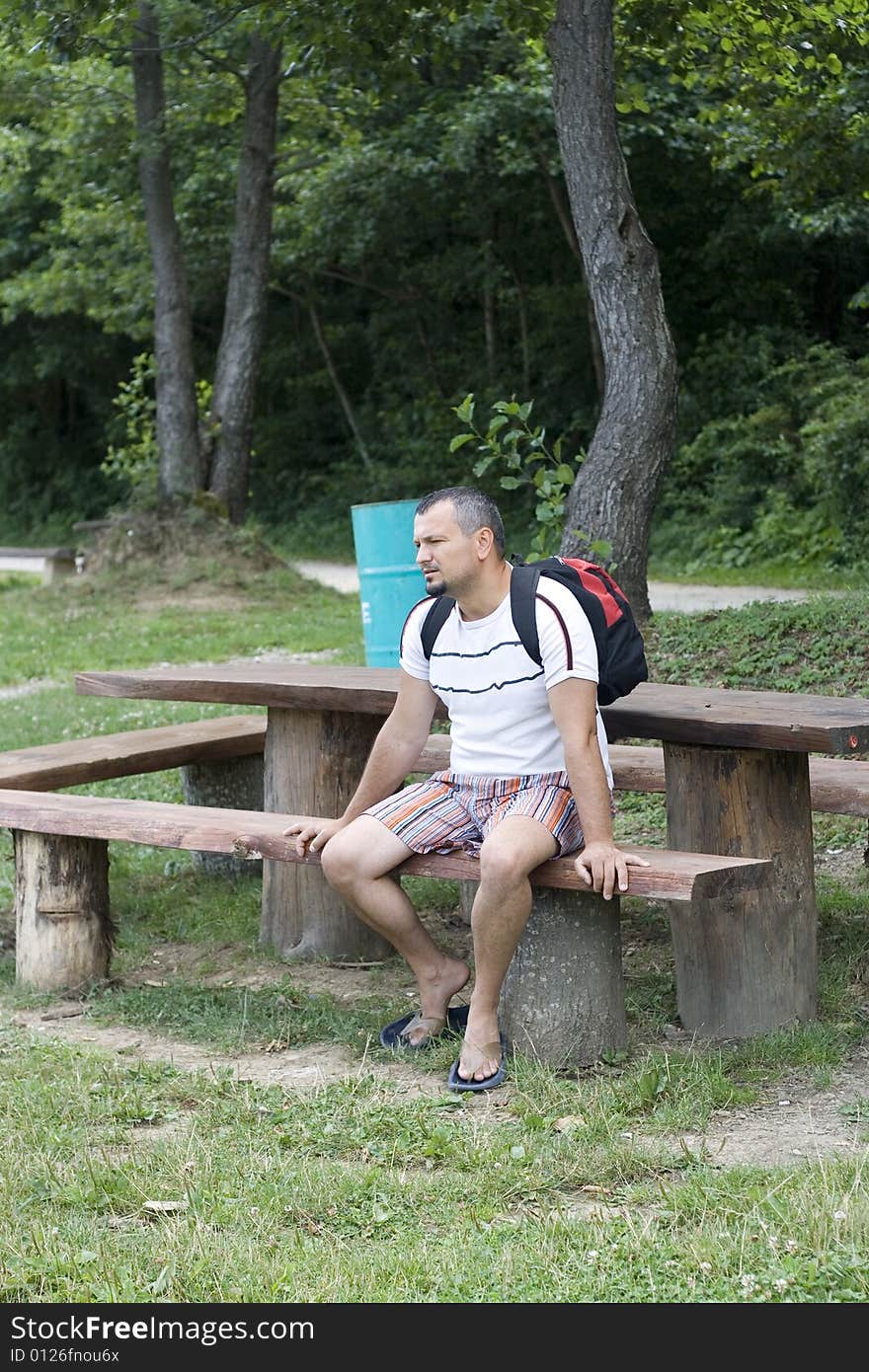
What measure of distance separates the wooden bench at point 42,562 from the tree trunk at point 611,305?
425 inches

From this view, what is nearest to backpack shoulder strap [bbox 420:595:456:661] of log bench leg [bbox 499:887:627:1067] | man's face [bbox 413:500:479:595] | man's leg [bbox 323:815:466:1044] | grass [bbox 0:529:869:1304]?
man's face [bbox 413:500:479:595]

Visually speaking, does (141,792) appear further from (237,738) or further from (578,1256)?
(578,1256)

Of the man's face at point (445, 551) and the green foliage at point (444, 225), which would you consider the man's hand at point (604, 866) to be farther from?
the green foliage at point (444, 225)

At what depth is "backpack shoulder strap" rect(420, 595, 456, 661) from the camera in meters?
4.46

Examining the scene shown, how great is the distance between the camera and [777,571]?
15.5 meters

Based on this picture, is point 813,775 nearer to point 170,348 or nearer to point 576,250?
point 170,348

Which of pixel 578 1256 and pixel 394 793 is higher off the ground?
pixel 394 793

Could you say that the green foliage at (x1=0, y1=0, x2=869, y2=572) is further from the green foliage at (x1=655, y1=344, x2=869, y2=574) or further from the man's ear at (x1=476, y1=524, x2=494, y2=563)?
the man's ear at (x1=476, y1=524, x2=494, y2=563)

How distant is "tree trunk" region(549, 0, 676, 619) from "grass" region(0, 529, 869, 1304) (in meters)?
2.64

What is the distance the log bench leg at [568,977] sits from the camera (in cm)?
429

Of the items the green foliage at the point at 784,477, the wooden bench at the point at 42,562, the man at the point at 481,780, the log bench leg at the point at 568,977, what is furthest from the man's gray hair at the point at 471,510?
the wooden bench at the point at 42,562

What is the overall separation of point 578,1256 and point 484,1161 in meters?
0.56

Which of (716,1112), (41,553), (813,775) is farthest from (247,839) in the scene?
(41,553)
